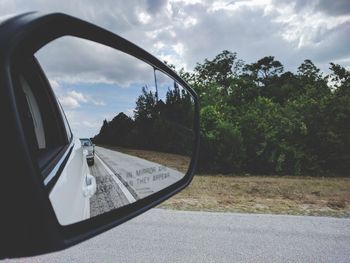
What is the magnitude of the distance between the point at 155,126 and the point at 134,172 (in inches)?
7.9

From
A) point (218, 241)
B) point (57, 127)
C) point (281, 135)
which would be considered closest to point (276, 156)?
point (281, 135)

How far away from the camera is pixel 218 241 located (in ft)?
16.4

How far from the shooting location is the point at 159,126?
4.53 ft

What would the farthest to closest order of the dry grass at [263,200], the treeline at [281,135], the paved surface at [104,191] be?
the treeline at [281,135] < the dry grass at [263,200] < the paved surface at [104,191]

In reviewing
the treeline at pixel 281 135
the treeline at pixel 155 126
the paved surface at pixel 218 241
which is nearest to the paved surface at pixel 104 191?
the treeline at pixel 155 126

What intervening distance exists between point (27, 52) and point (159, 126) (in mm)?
673

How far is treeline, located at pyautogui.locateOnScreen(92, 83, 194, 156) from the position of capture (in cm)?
120

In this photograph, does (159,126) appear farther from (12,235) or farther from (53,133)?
(12,235)

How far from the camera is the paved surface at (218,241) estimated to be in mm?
4434

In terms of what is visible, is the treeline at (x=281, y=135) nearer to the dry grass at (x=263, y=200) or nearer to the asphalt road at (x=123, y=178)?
the dry grass at (x=263, y=200)

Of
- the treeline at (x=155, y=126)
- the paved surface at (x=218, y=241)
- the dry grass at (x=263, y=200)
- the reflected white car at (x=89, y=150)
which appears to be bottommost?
the paved surface at (x=218, y=241)

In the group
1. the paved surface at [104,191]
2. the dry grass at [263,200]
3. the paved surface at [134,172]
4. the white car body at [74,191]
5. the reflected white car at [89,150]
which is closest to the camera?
the white car body at [74,191]

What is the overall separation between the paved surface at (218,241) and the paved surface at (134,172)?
10.7 ft

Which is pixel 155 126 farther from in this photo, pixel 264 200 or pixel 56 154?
pixel 264 200
